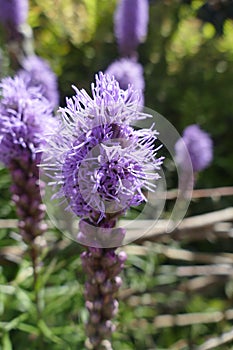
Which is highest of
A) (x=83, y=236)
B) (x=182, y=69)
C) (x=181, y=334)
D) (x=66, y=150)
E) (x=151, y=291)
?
(x=182, y=69)

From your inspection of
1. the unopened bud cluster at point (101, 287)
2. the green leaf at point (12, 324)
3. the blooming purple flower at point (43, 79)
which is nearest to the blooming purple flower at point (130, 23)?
the blooming purple flower at point (43, 79)

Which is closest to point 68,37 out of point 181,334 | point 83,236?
point 181,334

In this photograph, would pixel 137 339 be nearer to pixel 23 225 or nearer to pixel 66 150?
pixel 23 225

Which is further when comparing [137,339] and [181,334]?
[181,334]

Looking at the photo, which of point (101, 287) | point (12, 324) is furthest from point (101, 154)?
point (12, 324)

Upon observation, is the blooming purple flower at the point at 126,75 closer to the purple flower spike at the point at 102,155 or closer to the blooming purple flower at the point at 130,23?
the blooming purple flower at the point at 130,23
